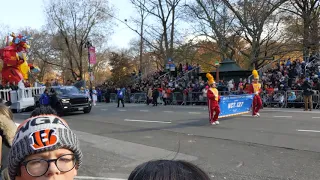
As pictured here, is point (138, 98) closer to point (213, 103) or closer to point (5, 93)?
point (5, 93)

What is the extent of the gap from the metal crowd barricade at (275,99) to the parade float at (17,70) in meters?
15.3

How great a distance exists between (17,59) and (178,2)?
21892 millimetres

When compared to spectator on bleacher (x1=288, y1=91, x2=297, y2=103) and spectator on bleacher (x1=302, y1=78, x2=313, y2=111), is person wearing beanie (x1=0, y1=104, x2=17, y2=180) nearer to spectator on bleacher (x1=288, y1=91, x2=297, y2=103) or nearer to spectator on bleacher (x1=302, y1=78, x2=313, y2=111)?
spectator on bleacher (x1=302, y1=78, x2=313, y2=111)

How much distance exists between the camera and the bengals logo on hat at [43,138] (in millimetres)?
1793

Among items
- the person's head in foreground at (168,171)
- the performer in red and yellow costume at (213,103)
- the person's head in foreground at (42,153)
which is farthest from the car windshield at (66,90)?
the person's head in foreground at (168,171)

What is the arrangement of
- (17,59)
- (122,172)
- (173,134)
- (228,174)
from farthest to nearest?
(17,59), (173,134), (122,172), (228,174)

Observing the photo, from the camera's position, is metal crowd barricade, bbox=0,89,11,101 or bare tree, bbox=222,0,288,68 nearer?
metal crowd barricade, bbox=0,89,11,101

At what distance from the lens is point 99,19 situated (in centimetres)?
4434

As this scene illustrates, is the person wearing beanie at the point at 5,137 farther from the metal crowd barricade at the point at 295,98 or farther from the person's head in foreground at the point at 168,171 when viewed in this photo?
the metal crowd barricade at the point at 295,98

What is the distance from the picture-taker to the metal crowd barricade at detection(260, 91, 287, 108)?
719 inches

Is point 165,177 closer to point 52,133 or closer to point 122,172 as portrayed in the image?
point 52,133

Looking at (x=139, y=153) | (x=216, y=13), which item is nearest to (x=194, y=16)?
(x=216, y=13)

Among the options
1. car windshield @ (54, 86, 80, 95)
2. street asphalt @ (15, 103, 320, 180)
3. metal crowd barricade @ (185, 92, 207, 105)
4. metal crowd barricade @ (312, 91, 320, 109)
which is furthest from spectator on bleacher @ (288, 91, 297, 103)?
car windshield @ (54, 86, 80, 95)

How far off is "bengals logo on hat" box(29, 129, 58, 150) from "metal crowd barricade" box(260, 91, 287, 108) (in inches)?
713
